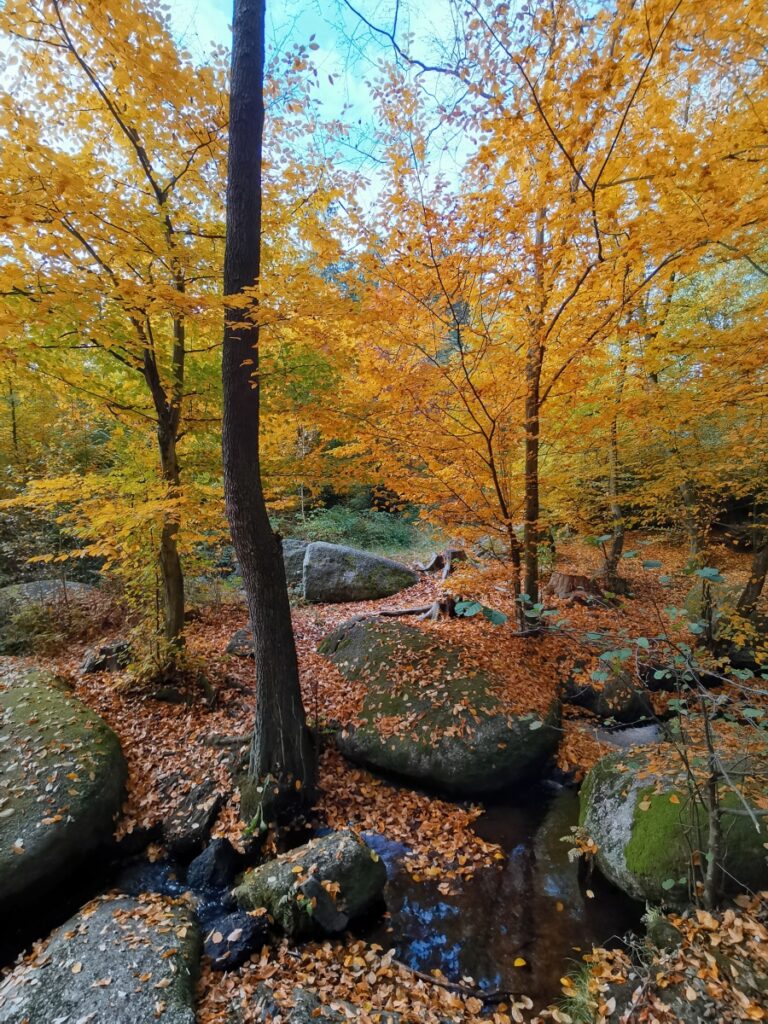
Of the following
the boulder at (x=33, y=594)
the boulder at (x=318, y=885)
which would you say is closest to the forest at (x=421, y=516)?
the boulder at (x=318, y=885)

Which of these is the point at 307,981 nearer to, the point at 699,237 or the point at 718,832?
the point at 718,832

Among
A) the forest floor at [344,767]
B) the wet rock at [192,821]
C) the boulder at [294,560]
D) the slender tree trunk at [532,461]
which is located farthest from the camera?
the boulder at [294,560]

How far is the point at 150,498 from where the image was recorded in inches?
203

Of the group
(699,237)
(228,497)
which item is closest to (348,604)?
(228,497)

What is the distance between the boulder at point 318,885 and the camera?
3.20 m

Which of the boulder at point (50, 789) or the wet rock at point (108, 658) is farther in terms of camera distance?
the wet rock at point (108, 658)

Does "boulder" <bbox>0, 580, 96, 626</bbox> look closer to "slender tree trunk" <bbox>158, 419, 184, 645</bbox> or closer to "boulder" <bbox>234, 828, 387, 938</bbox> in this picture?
"slender tree trunk" <bbox>158, 419, 184, 645</bbox>

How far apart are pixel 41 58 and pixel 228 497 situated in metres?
4.60

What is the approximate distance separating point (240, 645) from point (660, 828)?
5.90 metres

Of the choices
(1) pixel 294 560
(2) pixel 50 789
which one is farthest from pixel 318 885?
(1) pixel 294 560

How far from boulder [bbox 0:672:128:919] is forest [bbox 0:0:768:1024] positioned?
28 millimetres

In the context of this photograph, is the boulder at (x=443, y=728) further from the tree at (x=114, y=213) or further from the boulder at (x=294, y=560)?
the boulder at (x=294, y=560)

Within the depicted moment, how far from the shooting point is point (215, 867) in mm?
3789

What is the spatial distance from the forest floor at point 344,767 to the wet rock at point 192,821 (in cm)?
9
